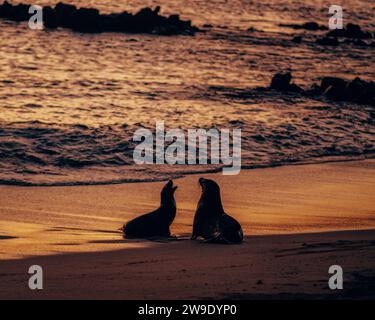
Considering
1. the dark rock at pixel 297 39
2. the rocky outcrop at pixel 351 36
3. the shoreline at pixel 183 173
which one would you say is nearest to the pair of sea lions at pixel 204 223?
the shoreline at pixel 183 173

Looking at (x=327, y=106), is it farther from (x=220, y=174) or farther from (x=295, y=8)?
(x=295, y=8)

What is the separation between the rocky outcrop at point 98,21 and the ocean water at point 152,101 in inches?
39.6

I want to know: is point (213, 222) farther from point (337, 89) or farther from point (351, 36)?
point (351, 36)

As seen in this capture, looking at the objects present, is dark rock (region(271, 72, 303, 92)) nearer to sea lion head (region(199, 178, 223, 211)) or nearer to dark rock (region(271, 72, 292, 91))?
dark rock (region(271, 72, 292, 91))

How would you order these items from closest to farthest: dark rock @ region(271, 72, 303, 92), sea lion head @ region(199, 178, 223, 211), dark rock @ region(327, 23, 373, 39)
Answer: sea lion head @ region(199, 178, 223, 211)
dark rock @ region(271, 72, 303, 92)
dark rock @ region(327, 23, 373, 39)

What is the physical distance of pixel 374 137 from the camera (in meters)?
20.9

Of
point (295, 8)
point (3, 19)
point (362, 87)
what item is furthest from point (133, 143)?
point (295, 8)

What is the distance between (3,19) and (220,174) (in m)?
26.8

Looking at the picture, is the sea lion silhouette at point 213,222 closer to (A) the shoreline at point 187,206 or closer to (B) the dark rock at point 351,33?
(A) the shoreline at point 187,206

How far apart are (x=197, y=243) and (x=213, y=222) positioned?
1.15ft

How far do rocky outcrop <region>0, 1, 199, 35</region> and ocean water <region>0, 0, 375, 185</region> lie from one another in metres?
1.01

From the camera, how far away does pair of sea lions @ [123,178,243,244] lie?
35.6 ft

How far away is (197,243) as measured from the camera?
10883 mm

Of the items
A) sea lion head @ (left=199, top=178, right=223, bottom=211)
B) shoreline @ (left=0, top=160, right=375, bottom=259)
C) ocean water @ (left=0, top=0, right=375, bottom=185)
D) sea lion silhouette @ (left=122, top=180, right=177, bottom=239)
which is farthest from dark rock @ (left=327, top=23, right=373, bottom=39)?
sea lion silhouette @ (left=122, top=180, right=177, bottom=239)
